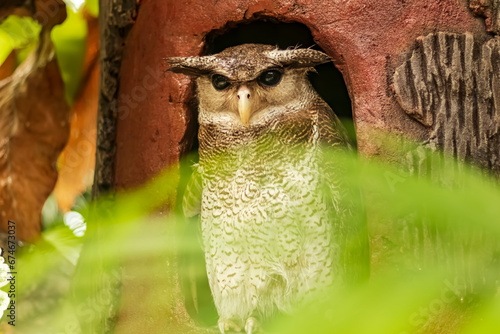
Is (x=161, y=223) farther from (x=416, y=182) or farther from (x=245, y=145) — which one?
(x=416, y=182)

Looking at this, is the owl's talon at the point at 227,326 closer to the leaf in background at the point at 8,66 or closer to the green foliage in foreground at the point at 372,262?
the green foliage in foreground at the point at 372,262

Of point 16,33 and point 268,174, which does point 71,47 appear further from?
point 268,174

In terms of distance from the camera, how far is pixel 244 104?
160 centimetres

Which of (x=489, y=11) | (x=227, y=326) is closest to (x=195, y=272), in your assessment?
(x=227, y=326)

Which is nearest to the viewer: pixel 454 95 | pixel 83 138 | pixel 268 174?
pixel 454 95

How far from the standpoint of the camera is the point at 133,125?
6.28 feet

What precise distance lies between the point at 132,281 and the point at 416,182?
155 cm

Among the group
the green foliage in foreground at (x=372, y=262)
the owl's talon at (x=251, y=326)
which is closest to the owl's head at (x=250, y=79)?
the green foliage in foreground at (x=372, y=262)

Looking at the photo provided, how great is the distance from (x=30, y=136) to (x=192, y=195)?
1.02 m

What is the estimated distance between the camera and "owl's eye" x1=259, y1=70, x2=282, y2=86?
1665 millimetres

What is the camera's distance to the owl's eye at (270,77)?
5.46ft

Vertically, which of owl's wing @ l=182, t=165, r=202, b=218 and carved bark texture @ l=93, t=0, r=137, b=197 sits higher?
carved bark texture @ l=93, t=0, r=137, b=197

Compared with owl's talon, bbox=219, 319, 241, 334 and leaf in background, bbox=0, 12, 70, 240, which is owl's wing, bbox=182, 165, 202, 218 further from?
leaf in background, bbox=0, 12, 70, 240

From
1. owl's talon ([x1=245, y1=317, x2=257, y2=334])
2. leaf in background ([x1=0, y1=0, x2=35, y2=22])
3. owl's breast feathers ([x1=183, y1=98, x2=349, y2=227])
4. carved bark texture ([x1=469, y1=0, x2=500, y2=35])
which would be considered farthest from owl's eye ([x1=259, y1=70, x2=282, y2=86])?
leaf in background ([x1=0, y1=0, x2=35, y2=22])
